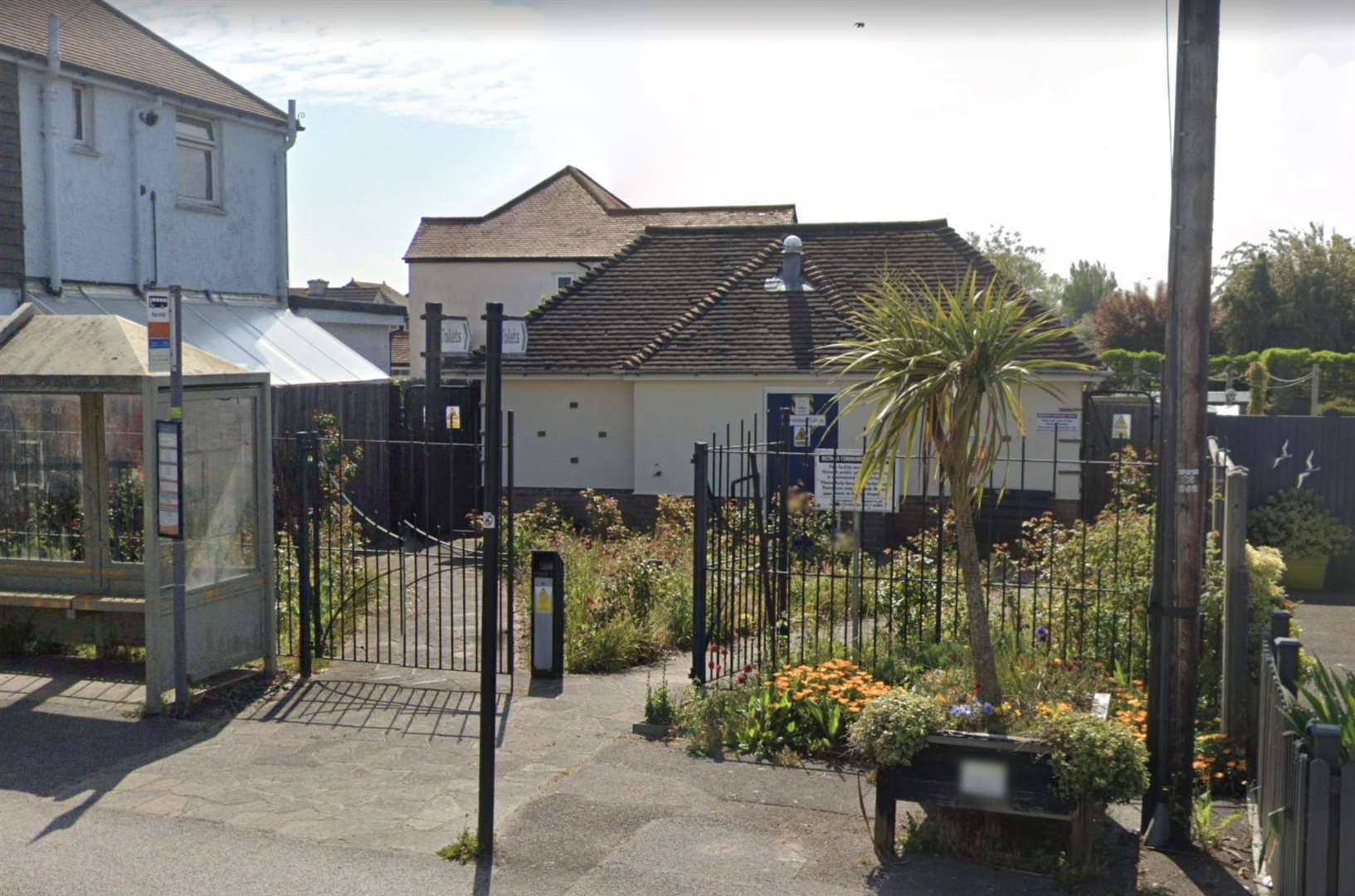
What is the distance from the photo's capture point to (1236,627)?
7809mm

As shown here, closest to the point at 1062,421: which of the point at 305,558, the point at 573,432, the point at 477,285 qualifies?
the point at 573,432

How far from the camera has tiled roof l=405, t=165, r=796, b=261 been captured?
120ft

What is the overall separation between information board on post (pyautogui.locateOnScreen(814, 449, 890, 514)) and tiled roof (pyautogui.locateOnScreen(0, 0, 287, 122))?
498 inches

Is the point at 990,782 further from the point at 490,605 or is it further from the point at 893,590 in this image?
the point at 893,590

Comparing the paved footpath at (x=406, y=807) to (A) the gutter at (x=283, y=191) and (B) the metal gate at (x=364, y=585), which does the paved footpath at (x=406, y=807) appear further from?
(A) the gutter at (x=283, y=191)

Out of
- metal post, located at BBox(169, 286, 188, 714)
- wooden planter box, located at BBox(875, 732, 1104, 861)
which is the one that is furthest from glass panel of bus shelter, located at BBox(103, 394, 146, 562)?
wooden planter box, located at BBox(875, 732, 1104, 861)

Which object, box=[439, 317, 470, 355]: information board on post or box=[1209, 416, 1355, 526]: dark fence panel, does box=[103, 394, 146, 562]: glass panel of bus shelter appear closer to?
box=[439, 317, 470, 355]: information board on post

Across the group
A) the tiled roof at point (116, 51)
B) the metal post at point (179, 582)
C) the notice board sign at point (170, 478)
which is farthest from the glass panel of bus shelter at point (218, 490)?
the tiled roof at point (116, 51)

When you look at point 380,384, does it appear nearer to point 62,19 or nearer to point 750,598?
point 62,19

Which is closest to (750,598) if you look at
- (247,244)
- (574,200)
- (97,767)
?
(97,767)

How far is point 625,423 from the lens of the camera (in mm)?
21422

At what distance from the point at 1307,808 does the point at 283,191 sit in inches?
781

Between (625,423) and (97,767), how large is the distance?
13794mm

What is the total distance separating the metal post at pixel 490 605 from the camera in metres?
6.48
